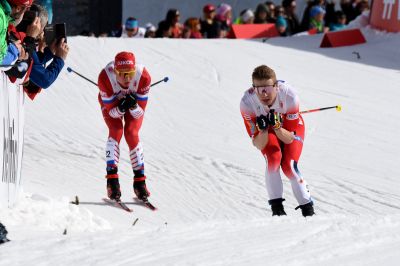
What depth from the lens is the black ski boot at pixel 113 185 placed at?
845 centimetres

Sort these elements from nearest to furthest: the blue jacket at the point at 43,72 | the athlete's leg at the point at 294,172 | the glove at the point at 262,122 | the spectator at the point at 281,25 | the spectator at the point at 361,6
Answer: the blue jacket at the point at 43,72 < the glove at the point at 262,122 < the athlete's leg at the point at 294,172 < the spectator at the point at 281,25 < the spectator at the point at 361,6

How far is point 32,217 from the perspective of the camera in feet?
21.7

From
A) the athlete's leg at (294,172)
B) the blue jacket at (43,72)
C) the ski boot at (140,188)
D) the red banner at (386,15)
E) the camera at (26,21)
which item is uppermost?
the camera at (26,21)

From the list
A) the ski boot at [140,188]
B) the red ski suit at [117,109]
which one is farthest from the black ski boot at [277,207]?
the red ski suit at [117,109]

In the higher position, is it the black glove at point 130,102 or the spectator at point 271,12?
the black glove at point 130,102

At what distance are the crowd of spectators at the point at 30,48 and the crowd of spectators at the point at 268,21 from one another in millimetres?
9706

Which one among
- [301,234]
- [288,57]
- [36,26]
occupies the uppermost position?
[36,26]

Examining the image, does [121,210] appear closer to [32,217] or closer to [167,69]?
[32,217]

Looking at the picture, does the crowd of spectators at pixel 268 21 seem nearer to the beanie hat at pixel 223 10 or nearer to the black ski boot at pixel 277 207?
the beanie hat at pixel 223 10

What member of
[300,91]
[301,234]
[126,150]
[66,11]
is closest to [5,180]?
[301,234]

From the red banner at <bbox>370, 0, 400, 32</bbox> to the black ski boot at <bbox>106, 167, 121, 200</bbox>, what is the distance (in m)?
7.80

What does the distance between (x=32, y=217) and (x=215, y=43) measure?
9.71 meters

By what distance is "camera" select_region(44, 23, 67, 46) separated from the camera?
261 inches

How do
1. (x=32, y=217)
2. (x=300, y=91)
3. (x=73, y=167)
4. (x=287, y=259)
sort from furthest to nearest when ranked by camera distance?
(x=300, y=91) → (x=73, y=167) → (x=32, y=217) → (x=287, y=259)
